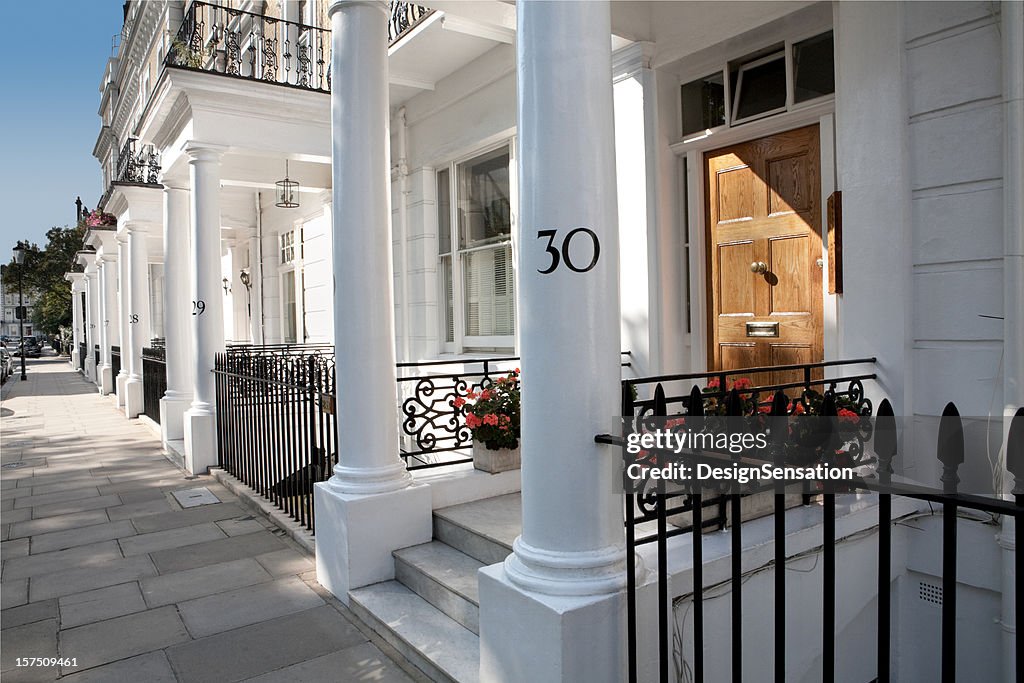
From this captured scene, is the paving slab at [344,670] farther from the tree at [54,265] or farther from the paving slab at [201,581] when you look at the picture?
the tree at [54,265]

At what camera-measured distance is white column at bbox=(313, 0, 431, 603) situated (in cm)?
389

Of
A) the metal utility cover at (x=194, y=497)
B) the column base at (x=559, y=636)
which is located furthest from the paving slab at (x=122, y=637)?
the metal utility cover at (x=194, y=497)

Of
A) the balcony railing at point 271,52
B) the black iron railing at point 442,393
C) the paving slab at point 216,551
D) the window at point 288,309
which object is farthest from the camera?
the window at point 288,309

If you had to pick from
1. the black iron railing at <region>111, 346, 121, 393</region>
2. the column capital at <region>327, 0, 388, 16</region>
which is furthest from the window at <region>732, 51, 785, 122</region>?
the black iron railing at <region>111, 346, 121, 393</region>

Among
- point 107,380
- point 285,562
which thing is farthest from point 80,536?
point 107,380

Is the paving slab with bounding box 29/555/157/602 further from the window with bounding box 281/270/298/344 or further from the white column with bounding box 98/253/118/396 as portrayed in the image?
the white column with bounding box 98/253/118/396

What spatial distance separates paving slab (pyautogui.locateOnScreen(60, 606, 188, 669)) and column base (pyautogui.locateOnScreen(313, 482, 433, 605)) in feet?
2.71

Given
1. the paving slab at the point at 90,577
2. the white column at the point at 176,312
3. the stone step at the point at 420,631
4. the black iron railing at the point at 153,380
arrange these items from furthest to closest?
1. the black iron railing at the point at 153,380
2. the white column at the point at 176,312
3. the paving slab at the point at 90,577
4. the stone step at the point at 420,631

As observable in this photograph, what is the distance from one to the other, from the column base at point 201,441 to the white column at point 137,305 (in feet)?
18.9

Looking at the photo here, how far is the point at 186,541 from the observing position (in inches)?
201

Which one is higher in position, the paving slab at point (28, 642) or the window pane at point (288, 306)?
the window pane at point (288, 306)

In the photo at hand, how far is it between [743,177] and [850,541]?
2.68m

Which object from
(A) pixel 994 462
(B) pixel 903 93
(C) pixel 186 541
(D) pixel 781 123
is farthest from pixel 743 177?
(C) pixel 186 541

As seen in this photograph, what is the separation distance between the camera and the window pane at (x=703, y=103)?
5.13 meters
